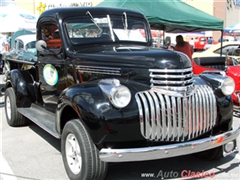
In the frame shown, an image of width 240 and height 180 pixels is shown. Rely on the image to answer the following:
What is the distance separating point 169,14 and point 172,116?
618 cm

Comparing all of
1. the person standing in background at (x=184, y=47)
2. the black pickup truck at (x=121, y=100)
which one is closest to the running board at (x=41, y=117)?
the black pickup truck at (x=121, y=100)

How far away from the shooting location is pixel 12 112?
16.9ft

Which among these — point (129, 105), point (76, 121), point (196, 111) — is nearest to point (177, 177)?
point (196, 111)

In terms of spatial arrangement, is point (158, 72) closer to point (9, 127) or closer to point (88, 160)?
point (88, 160)

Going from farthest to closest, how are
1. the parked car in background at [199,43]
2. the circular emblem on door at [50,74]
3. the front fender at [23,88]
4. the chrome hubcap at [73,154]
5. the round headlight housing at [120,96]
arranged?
the parked car in background at [199,43] < the front fender at [23,88] < the circular emblem on door at [50,74] < the chrome hubcap at [73,154] < the round headlight housing at [120,96]

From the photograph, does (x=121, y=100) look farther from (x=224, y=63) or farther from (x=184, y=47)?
(x=184, y=47)

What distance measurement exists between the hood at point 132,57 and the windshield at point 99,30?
0.19 m

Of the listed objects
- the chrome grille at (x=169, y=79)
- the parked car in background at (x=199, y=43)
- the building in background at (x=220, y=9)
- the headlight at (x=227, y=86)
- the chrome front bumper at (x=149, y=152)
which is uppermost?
the building in background at (x=220, y=9)

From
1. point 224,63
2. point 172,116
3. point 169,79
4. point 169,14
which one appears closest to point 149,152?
point 172,116

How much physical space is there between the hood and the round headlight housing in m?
0.49

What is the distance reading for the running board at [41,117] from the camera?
3.78m

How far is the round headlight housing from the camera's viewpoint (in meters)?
2.78

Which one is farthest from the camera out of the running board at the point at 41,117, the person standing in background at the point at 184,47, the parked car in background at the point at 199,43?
the parked car in background at the point at 199,43

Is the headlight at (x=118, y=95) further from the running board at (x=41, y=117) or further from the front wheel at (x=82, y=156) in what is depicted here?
the running board at (x=41, y=117)
